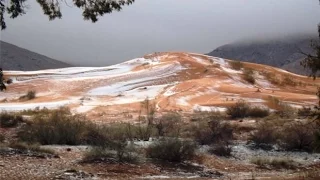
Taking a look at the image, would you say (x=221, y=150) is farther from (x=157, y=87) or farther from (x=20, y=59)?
(x=20, y=59)

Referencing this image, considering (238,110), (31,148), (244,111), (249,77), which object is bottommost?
(244,111)

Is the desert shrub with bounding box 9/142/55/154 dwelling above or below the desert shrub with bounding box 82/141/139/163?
above

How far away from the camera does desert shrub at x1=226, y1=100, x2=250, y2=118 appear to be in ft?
111

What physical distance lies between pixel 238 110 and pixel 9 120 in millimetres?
15412

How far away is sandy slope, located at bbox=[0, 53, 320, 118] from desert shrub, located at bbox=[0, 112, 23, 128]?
823 cm

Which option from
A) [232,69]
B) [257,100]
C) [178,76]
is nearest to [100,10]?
[257,100]

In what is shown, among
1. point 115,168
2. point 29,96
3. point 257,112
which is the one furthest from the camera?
point 29,96

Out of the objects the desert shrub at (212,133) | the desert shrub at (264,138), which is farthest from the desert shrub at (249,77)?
the desert shrub at (264,138)

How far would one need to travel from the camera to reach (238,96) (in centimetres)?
4244

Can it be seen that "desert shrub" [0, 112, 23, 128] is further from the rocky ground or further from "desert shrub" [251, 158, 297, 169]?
"desert shrub" [251, 158, 297, 169]

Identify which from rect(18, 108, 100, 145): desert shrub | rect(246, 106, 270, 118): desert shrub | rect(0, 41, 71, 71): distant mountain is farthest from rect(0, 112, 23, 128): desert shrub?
rect(0, 41, 71, 71): distant mountain

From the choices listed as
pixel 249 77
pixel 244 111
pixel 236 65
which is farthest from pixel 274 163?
pixel 236 65

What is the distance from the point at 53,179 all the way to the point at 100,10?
505 cm

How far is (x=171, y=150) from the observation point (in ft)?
60.3
